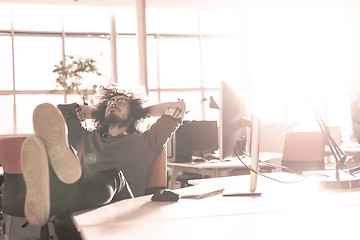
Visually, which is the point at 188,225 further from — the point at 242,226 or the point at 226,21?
the point at 226,21

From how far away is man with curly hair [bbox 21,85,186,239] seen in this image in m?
1.01

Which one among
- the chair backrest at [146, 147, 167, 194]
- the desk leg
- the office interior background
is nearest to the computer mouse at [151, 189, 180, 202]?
the chair backrest at [146, 147, 167, 194]

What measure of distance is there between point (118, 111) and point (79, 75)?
12.5ft

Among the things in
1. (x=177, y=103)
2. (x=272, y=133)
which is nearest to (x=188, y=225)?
(x=177, y=103)

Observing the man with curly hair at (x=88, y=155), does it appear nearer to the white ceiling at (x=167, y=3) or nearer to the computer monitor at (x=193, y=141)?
the computer monitor at (x=193, y=141)

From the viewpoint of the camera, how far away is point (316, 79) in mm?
1646

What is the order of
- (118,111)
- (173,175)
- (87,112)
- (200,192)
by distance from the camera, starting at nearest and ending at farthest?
(200,192), (118,111), (87,112), (173,175)

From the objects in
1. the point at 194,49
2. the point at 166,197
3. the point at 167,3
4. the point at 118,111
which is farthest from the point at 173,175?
the point at 194,49

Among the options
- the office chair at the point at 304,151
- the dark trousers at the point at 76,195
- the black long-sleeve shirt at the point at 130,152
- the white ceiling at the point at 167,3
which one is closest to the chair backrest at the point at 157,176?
the black long-sleeve shirt at the point at 130,152

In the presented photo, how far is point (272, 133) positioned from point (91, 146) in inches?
202

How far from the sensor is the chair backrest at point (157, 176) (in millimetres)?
2081

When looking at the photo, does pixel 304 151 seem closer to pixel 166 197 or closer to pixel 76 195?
pixel 166 197

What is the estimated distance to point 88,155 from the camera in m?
2.25

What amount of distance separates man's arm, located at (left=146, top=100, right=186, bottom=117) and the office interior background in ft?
14.7
